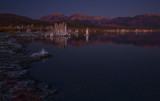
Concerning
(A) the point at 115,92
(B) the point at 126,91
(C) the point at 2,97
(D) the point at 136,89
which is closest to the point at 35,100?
(C) the point at 2,97

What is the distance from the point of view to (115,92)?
9.25 metres

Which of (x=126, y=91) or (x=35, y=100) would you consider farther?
(x=126, y=91)

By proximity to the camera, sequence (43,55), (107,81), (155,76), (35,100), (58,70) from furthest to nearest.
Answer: (43,55)
(58,70)
(155,76)
(107,81)
(35,100)

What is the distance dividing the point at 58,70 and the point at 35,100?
6.03 meters

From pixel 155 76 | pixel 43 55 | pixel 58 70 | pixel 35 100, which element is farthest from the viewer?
pixel 43 55

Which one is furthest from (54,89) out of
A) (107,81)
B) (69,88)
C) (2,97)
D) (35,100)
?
(107,81)

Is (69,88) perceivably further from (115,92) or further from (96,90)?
(115,92)

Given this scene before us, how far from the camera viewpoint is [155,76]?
39.6 ft

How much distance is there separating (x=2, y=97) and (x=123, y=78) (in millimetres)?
7003

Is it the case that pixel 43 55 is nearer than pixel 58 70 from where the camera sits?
No

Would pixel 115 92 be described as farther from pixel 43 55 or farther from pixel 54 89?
pixel 43 55

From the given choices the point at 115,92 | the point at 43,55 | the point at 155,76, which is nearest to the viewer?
the point at 115,92

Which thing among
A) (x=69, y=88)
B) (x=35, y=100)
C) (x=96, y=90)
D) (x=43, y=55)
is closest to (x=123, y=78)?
(x=96, y=90)

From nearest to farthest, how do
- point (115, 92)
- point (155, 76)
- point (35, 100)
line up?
point (35, 100)
point (115, 92)
point (155, 76)
